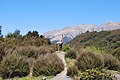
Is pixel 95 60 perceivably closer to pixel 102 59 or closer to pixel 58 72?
pixel 102 59

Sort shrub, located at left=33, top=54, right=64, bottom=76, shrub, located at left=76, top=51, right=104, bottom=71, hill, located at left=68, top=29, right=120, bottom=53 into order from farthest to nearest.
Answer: hill, located at left=68, top=29, right=120, bottom=53 < shrub, located at left=76, top=51, right=104, bottom=71 < shrub, located at left=33, top=54, right=64, bottom=76

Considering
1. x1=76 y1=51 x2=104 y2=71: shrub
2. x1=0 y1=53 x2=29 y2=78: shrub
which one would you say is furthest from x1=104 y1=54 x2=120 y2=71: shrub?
x1=0 y1=53 x2=29 y2=78: shrub

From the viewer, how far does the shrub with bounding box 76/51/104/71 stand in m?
15.6

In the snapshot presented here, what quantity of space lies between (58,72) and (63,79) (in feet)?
5.16

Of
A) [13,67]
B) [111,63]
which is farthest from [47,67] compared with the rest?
[111,63]

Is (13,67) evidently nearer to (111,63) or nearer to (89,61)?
(89,61)

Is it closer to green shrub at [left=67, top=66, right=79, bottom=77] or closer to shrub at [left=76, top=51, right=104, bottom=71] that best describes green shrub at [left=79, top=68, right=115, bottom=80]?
green shrub at [left=67, top=66, right=79, bottom=77]

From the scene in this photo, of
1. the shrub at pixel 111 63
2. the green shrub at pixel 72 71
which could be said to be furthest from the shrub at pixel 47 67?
the shrub at pixel 111 63

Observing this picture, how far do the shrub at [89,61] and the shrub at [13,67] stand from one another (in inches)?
126

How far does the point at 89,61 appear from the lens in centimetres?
1569

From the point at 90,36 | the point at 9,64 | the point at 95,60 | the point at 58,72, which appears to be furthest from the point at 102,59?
the point at 90,36

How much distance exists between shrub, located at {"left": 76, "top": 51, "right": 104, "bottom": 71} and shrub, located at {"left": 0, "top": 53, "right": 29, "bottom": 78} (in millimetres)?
3198

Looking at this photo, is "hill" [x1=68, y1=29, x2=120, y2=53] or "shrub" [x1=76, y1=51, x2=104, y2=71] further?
"hill" [x1=68, y1=29, x2=120, y2=53]

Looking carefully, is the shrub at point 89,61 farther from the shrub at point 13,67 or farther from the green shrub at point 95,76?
the shrub at point 13,67
